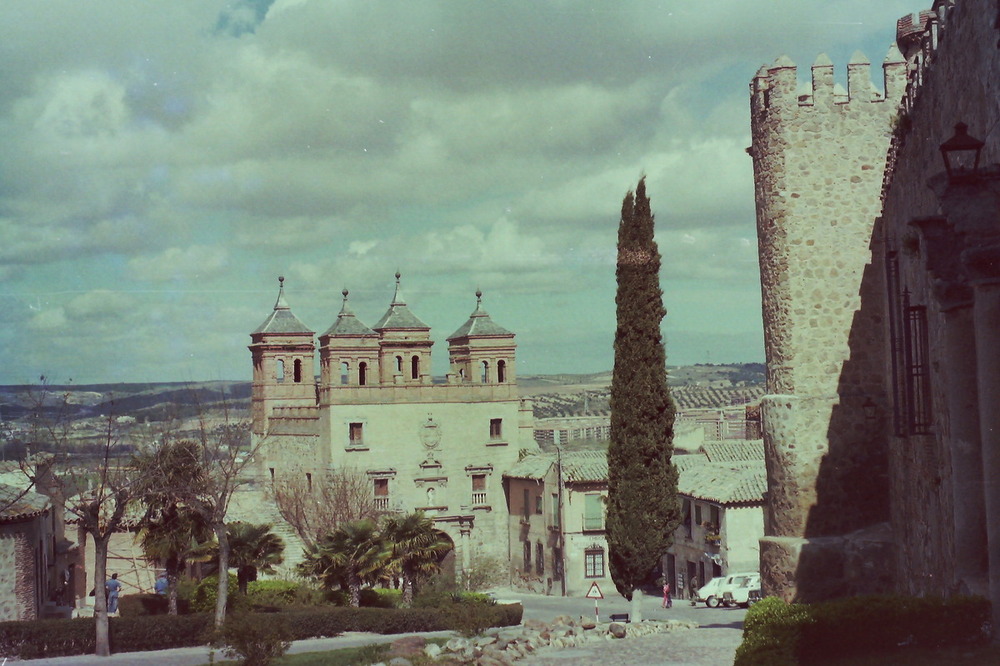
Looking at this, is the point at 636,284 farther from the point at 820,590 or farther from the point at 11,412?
the point at 11,412

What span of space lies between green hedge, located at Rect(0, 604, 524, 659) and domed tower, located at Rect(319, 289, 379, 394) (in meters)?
37.5

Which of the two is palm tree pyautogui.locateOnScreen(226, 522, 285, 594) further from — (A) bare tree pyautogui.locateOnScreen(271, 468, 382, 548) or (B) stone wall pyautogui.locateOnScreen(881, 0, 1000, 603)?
(B) stone wall pyautogui.locateOnScreen(881, 0, 1000, 603)

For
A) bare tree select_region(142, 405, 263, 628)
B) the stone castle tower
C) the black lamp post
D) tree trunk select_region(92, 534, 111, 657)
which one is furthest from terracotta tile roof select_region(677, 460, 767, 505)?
the black lamp post

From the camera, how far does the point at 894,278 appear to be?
1862cm

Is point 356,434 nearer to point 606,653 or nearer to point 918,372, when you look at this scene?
point 606,653

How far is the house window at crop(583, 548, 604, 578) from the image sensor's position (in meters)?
56.9

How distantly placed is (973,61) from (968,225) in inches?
90.6

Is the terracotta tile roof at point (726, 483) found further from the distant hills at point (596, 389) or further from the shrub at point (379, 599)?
the distant hills at point (596, 389)

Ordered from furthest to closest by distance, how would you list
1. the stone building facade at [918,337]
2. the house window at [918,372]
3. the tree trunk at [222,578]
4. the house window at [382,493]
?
the house window at [382,493]
the tree trunk at [222,578]
the house window at [918,372]
the stone building facade at [918,337]

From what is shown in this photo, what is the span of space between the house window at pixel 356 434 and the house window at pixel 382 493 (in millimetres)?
2057

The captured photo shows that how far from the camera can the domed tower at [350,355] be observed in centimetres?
6906

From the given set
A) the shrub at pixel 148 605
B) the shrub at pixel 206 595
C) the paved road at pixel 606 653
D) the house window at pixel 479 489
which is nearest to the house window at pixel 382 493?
the house window at pixel 479 489

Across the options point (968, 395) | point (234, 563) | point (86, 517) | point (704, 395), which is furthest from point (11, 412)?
point (704, 395)

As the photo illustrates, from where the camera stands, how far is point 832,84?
73.3 ft
